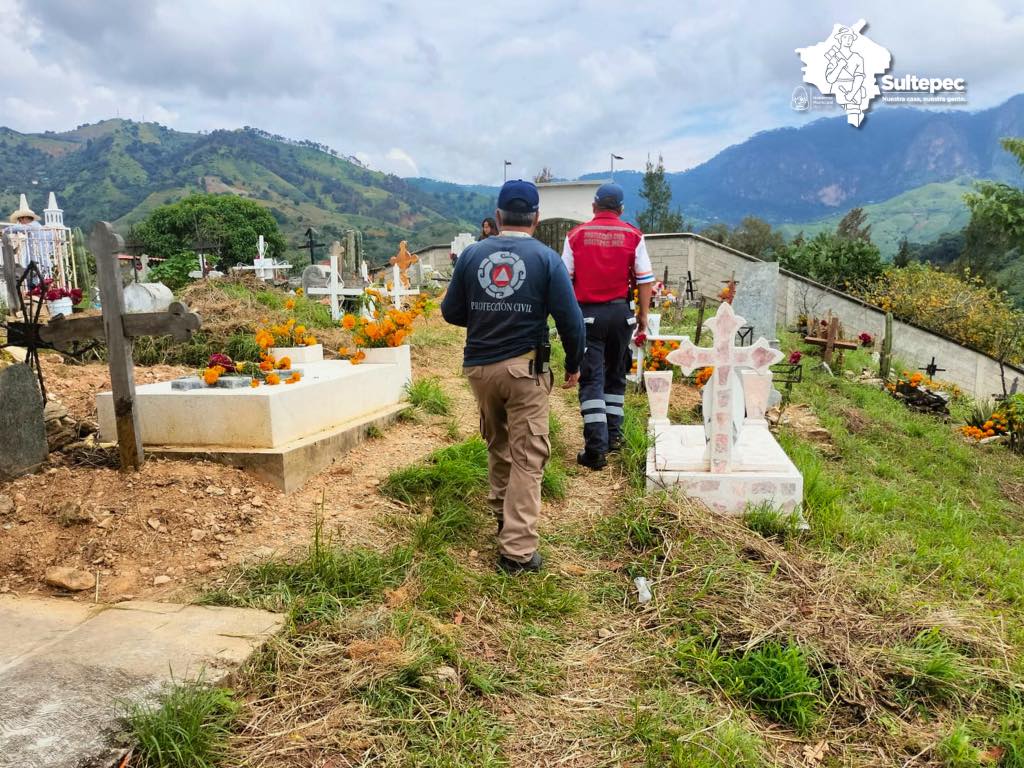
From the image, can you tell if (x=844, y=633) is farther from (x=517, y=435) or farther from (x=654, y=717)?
(x=517, y=435)

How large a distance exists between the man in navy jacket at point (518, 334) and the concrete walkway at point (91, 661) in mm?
1319

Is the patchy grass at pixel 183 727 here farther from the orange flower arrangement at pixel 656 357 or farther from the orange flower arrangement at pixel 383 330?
the orange flower arrangement at pixel 656 357

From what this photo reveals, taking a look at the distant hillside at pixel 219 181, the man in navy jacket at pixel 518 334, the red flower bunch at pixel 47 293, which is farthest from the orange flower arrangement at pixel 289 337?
the distant hillside at pixel 219 181

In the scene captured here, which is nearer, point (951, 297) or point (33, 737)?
point (33, 737)

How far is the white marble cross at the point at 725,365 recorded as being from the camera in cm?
409

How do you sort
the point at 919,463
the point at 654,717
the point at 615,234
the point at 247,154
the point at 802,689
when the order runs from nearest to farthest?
1. the point at 654,717
2. the point at 802,689
3. the point at 615,234
4. the point at 919,463
5. the point at 247,154

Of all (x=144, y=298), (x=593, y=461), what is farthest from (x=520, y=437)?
(x=144, y=298)

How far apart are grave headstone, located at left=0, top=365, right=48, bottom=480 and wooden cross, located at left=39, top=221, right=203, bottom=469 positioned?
1.48 feet

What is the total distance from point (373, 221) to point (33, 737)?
118 m

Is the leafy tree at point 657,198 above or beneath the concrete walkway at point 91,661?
above

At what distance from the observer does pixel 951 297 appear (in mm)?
17547

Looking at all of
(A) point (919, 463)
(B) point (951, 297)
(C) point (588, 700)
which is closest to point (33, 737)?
(C) point (588, 700)

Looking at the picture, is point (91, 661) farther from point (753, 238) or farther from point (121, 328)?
point (753, 238)

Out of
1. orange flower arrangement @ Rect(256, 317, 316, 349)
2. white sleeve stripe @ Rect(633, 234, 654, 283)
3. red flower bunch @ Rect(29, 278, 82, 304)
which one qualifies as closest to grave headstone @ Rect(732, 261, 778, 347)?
white sleeve stripe @ Rect(633, 234, 654, 283)
